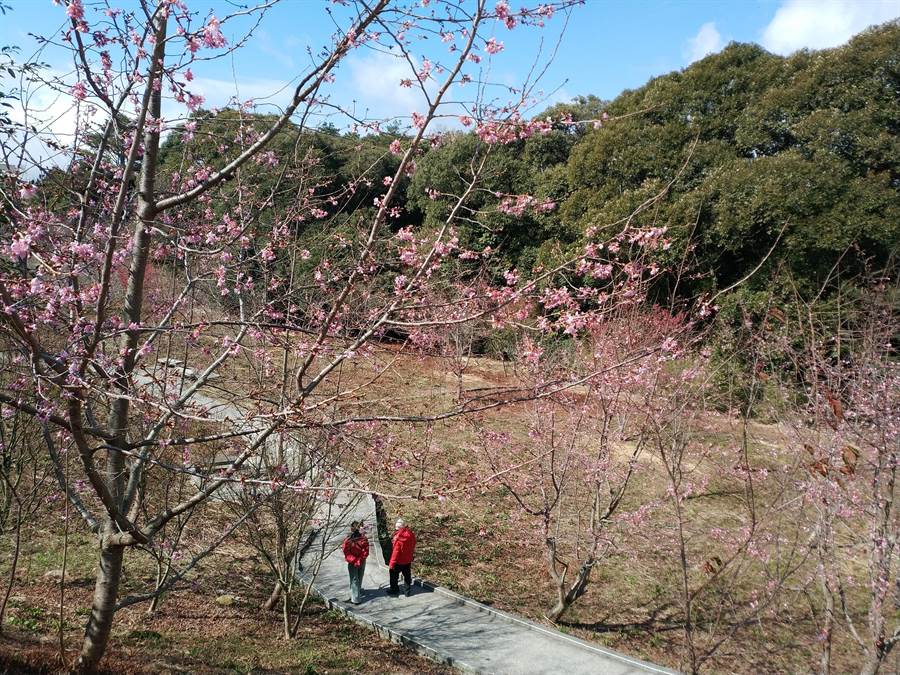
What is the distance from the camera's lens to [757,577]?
306 inches

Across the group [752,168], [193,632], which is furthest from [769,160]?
[193,632]

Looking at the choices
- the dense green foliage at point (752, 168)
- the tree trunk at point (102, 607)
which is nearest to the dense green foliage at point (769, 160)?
the dense green foliage at point (752, 168)

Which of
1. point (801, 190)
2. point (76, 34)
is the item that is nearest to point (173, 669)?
point (76, 34)

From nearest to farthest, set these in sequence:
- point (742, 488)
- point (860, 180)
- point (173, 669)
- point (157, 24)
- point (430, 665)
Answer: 1. point (157, 24)
2. point (173, 669)
3. point (430, 665)
4. point (742, 488)
5. point (860, 180)

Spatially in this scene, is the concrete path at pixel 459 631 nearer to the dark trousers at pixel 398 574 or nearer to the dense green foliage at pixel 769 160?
the dark trousers at pixel 398 574

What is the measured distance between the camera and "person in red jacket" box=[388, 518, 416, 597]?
6.74 metres

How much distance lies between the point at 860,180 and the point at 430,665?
1249 cm

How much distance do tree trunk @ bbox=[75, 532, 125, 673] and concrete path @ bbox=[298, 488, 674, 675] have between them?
8.00 feet

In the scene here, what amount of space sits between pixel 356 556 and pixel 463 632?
4.54 feet

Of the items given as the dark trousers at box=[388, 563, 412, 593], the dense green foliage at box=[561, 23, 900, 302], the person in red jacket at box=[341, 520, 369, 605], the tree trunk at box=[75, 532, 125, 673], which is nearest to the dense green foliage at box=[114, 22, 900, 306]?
the dense green foliage at box=[561, 23, 900, 302]

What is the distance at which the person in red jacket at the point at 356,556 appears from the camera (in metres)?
6.55

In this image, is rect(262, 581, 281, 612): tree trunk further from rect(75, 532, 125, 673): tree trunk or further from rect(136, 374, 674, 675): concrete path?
rect(75, 532, 125, 673): tree trunk

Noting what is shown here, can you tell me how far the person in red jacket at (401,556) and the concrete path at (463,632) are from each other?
0.17 metres

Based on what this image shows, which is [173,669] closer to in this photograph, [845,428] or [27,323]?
Result: [27,323]
